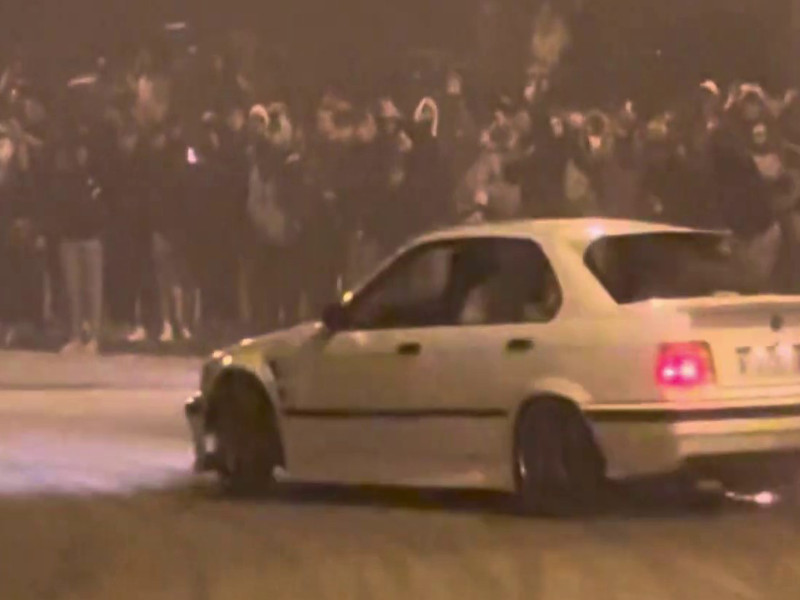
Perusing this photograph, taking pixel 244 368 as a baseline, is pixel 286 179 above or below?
above

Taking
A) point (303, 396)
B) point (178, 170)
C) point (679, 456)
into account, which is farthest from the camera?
point (178, 170)

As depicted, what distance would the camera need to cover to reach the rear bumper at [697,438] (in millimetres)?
10898

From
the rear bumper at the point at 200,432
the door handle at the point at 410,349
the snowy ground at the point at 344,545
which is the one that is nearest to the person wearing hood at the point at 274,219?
the snowy ground at the point at 344,545

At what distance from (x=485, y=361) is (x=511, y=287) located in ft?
1.71

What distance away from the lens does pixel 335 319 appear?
1259 centimetres

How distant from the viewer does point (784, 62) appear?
77.5 feet

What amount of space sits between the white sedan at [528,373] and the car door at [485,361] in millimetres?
10

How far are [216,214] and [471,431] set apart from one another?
47.0 ft

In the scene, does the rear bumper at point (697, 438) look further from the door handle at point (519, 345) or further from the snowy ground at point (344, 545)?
the door handle at point (519, 345)

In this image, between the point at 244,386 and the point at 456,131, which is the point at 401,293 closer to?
the point at 244,386

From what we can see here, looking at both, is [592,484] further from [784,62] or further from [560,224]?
[784,62]

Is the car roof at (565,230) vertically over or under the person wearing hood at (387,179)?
over

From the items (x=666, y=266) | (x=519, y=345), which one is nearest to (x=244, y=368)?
(x=519, y=345)

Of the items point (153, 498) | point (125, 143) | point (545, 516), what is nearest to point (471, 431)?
point (545, 516)
